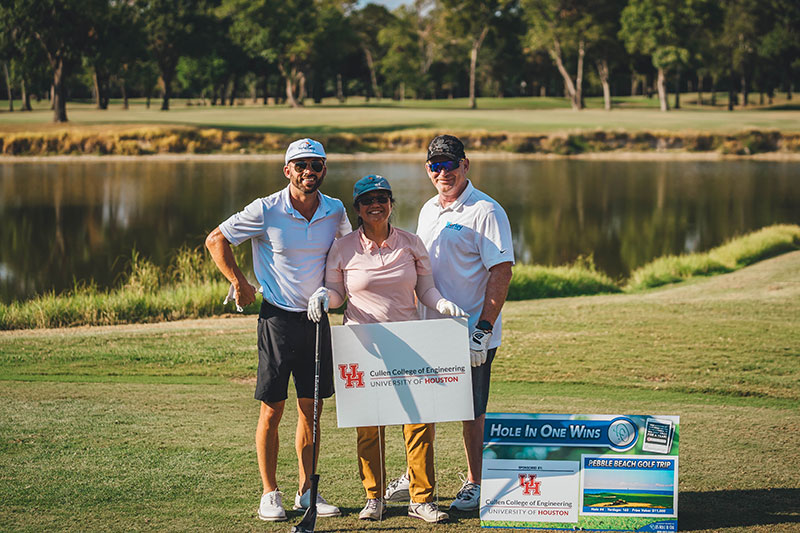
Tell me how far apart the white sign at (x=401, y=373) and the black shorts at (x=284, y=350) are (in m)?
0.23

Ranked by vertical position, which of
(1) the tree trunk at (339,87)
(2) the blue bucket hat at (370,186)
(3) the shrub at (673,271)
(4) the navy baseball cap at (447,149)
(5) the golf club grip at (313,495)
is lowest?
(3) the shrub at (673,271)

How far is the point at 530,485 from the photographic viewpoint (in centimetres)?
419

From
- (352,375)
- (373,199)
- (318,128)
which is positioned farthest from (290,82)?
(352,375)

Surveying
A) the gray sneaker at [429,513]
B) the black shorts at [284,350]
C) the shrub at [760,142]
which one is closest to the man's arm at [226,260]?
the black shorts at [284,350]

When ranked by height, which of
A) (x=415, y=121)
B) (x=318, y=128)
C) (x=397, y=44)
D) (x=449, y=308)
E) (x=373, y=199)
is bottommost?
(x=449, y=308)

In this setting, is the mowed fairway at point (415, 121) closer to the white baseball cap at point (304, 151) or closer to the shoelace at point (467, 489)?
the white baseball cap at point (304, 151)

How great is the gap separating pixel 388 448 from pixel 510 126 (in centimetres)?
4648

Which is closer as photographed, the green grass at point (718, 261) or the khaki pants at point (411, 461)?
the khaki pants at point (411, 461)

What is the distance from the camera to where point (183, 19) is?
6800 cm

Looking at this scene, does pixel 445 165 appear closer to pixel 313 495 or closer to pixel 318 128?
pixel 313 495

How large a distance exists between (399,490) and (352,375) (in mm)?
806

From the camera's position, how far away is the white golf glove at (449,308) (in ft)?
13.9

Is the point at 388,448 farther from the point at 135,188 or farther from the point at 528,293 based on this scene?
the point at 135,188

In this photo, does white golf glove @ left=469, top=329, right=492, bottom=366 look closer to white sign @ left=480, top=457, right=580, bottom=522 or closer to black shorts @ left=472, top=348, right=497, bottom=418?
black shorts @ left=472, top=348, right=497, bottom=418
